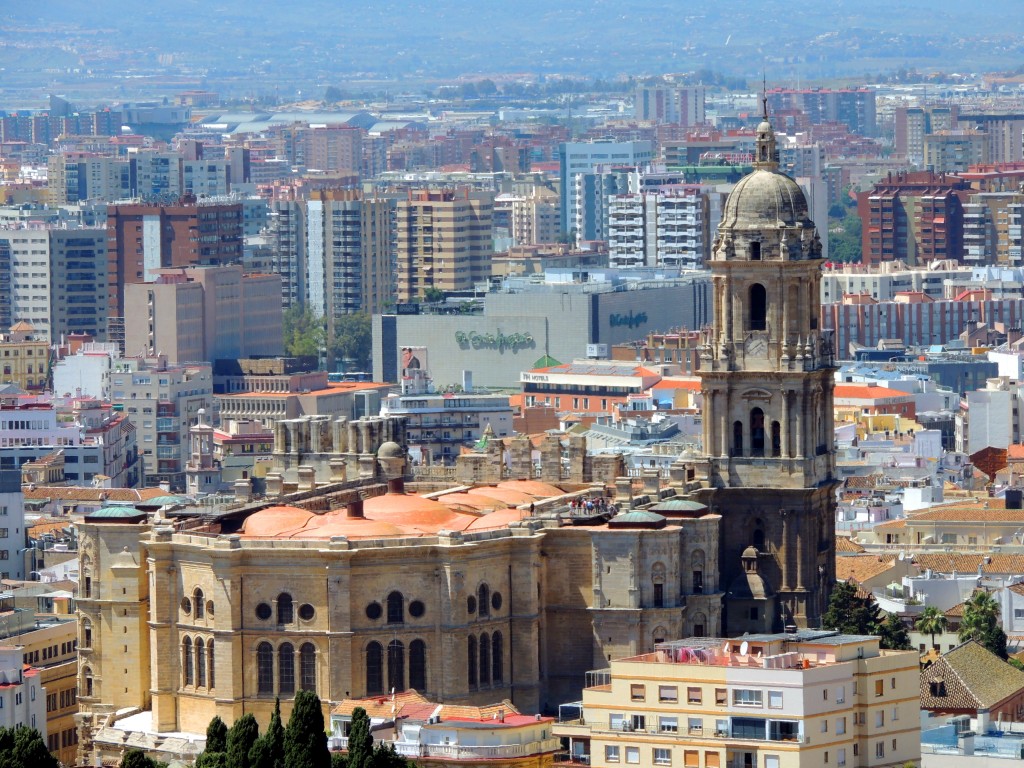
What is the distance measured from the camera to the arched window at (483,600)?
109625mm

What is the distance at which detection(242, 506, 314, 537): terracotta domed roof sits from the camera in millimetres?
109750

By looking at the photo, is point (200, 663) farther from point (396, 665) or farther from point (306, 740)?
point (306, 740)

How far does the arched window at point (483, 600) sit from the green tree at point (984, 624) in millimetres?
19352

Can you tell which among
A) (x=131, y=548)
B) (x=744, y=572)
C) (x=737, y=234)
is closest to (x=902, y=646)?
(x=744, y=572)

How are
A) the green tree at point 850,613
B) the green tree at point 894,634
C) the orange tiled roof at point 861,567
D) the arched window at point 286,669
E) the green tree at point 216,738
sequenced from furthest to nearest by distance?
the orange tiled roof at point 861,567 → the green tree at point 850,613 → the green tree at point 894,634 → the arched window at point 286,669 → the green tree at point 216,738

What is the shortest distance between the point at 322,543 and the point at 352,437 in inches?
788

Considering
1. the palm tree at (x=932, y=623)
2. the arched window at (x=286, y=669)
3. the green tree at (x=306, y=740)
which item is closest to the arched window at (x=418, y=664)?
the arched window at (x=286, y=669)

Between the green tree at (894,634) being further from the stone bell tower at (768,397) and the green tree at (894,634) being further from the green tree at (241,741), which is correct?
the green tree at (241,741)

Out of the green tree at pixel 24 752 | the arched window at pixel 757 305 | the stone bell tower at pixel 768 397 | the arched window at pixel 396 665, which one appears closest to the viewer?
the green tree at pixel 24 752

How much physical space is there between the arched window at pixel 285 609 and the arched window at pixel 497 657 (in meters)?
5.93

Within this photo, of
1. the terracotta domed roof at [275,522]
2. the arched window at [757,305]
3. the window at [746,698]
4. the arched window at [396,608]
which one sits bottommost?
the window at [746,698]

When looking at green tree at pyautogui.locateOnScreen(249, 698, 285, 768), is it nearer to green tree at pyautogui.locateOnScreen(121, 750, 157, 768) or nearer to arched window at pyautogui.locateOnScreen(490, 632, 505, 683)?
green tree at pyautogui.locateOnScreen(121, 750, 157, 768)

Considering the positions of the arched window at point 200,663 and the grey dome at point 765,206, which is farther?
the grey dome at point 765,206

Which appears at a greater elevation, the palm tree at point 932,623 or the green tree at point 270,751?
the green tree at point 270,751
